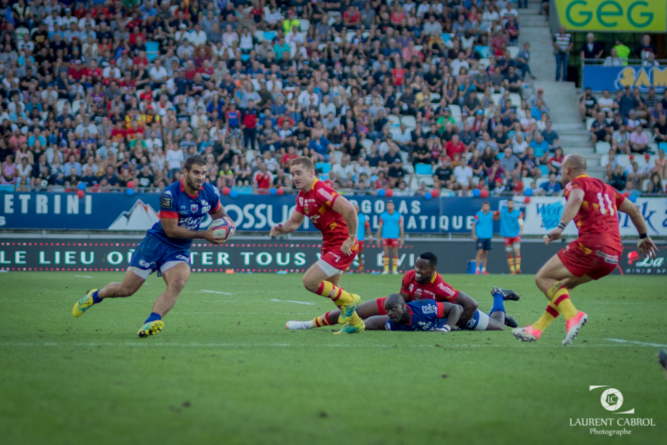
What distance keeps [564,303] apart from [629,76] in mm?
23746

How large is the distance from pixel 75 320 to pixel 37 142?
14465 mm

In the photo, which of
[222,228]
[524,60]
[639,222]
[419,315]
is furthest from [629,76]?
[222,228]

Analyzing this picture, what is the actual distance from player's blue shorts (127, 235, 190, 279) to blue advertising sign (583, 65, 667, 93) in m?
24.3

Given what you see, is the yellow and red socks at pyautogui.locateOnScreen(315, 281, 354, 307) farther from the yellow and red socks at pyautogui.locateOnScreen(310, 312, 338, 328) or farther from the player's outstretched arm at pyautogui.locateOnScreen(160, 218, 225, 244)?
the player's outstretched arm at pyautogui.locateOnScreen(160, 218, 225, 244)

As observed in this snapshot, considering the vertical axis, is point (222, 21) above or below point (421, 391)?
above

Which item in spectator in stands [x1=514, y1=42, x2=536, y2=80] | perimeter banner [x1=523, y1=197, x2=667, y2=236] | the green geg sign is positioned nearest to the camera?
perimeter banner [x1=523, y1=197, x2=667, y2=236]

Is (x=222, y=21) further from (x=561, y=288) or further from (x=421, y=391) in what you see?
(x=421, y=391)

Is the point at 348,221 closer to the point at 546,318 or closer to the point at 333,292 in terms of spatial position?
the point at 333,292

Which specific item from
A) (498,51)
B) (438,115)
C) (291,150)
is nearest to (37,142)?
(291,150)

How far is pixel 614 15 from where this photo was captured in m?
30.3

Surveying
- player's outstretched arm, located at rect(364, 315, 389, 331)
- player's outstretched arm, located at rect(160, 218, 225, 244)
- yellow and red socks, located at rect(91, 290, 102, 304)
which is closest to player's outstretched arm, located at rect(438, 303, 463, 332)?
player's outstretched arm, located at rect(364, 315, 389, 331)

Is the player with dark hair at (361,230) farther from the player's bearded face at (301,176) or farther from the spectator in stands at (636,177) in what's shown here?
the player's bearded face at (301,176)

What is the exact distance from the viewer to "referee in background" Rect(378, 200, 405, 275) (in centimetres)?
2158

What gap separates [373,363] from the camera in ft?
18.9
